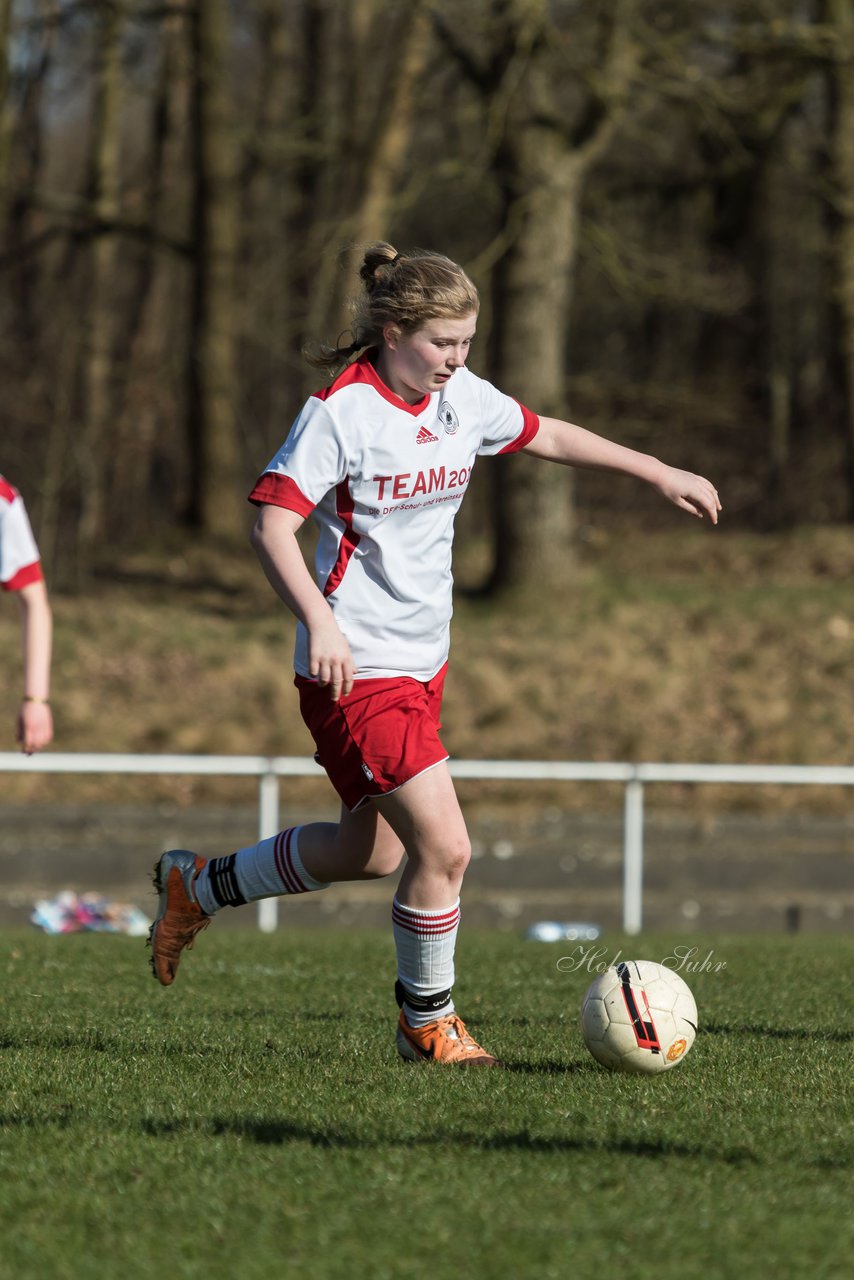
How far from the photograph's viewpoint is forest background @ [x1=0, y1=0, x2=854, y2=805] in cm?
1717

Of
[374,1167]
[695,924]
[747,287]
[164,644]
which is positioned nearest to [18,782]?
[164,644]

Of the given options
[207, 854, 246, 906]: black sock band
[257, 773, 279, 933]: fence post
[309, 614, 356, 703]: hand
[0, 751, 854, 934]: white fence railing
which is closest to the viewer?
[309, 614, 356, 703]: hand

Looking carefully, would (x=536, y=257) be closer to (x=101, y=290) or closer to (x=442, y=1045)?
(x=101, y=290)

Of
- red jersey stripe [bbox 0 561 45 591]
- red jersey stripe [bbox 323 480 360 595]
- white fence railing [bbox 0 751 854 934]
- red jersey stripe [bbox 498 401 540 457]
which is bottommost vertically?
white fence railing [bbox 0 751 854 934]

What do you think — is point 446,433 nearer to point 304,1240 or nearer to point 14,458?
point 304,1240

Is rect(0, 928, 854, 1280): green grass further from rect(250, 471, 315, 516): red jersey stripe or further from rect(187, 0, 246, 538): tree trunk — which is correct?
rect(187, 0, 246, 538): tree trunk

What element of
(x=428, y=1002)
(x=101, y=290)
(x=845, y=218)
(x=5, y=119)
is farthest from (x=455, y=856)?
(x=101, y=290)

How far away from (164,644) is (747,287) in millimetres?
12559

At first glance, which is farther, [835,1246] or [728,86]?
[728,86]

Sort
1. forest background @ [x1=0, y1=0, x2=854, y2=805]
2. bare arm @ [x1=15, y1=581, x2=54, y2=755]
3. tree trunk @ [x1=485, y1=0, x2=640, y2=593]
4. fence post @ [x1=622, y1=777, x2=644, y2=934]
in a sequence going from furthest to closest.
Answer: tree trunk @ [x1=485, y1=0, x2=640, y2=593] < forest background @ [x1=0, y1=0, x2=854, y2=805] < fence post @ [x1=622, y1=777, x2=644, y2=934] < bare arm @ [x1=15, y1=581, x2=54, y2=755]

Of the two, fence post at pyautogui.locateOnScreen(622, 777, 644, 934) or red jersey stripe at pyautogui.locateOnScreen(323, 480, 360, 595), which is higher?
red jersey stripe at pyautogui.locateOnScreen(323, 480, 360, 595)

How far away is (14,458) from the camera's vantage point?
2388cm

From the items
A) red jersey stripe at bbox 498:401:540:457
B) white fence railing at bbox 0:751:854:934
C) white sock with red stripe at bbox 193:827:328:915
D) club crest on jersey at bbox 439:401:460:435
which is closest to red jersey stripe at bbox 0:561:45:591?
white sock with red stripe at bbox 193:827:328:915

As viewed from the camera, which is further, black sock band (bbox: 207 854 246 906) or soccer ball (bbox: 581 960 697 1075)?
black sock band (bbox: 207 854 246 906)
